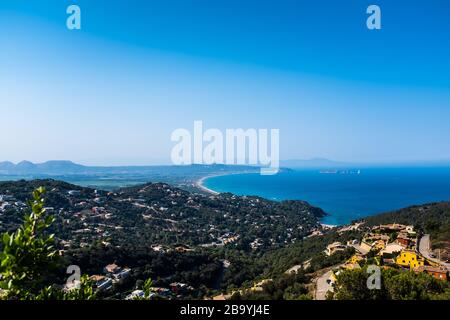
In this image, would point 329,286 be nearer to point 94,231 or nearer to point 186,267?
point 186,267

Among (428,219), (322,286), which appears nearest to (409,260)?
(322,286)

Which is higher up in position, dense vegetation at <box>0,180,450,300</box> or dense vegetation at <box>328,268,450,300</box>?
dense vegetation at <box>328,268,450,300</box>

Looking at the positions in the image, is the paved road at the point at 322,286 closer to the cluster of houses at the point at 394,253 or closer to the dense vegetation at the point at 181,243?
the cluster of houses at the point at 394,253

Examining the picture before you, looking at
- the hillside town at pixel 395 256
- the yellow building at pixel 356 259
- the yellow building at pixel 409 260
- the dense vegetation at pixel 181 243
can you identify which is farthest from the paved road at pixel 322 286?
the yellow building at pixel 409 260

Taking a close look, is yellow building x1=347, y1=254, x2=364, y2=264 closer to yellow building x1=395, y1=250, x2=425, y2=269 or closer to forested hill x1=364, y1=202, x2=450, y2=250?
yellow building x1=395, y1=250, x2=425, y2=269

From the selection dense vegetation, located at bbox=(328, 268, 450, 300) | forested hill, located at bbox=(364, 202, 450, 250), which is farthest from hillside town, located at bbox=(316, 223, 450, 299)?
dense vegetation, located at bbox=(328, 268, 450, 300)

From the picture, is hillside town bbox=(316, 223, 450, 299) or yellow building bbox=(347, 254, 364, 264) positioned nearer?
hillside town bbox=(316, 223, 450, 299)
